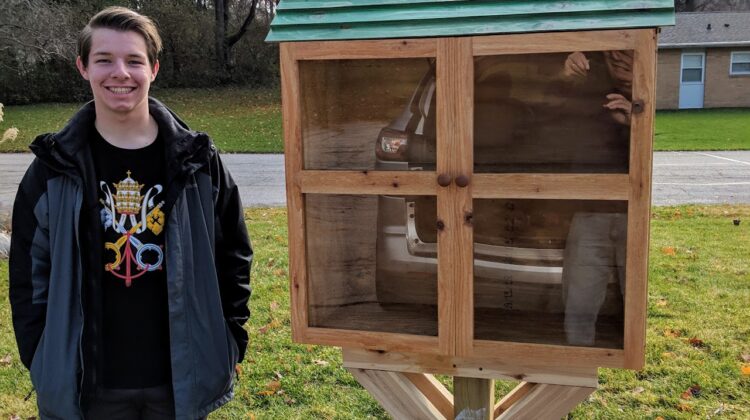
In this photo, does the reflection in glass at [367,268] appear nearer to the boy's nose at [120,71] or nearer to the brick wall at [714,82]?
the boy's nose at [120,71]

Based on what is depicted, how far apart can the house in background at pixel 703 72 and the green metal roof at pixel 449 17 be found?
23568 millimetres

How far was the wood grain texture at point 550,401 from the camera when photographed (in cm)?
213

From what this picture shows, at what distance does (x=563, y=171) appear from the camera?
201 centimetres

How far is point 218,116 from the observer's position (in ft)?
67.0

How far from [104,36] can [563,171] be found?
4.18 ft

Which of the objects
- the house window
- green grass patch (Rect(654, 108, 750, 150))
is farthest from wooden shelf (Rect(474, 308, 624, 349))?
the house window

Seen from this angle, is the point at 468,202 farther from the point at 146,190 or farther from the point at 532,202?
the point at 146,190

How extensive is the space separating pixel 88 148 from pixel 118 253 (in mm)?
288

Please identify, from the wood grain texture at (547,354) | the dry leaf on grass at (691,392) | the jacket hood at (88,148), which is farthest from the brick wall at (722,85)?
the jacket hood at (88,148)

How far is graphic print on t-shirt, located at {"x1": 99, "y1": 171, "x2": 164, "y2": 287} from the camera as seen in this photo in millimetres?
1915

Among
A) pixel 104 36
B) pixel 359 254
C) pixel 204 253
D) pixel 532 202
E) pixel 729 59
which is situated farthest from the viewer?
pixel 729 59

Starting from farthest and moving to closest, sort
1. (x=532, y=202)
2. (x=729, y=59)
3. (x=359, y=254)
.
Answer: (x=729, y=59) < (x=359, y=254) < (x=532, y=202)

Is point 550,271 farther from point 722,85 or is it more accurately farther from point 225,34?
point 225,34

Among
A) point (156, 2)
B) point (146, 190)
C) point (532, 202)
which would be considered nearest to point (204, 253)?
point (146, 190)
